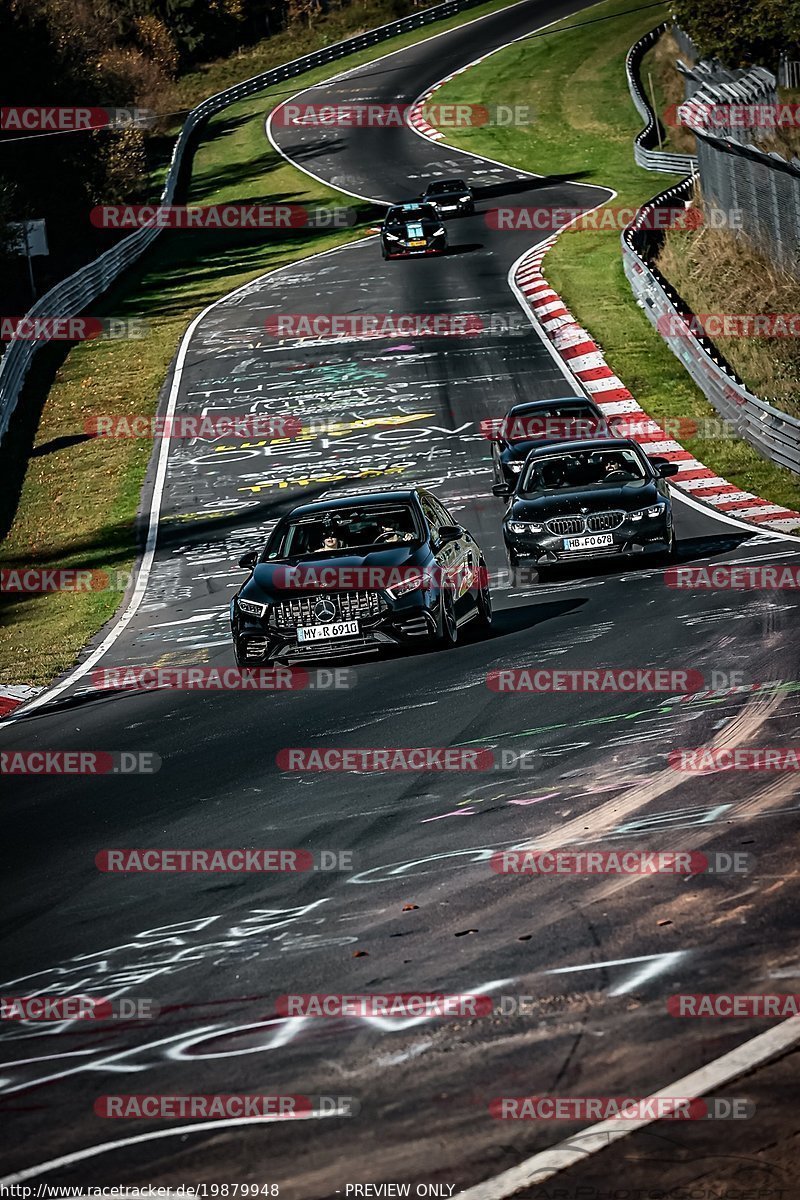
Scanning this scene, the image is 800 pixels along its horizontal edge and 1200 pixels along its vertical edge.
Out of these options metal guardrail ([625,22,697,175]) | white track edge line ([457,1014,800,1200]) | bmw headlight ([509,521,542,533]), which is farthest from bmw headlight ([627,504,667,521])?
metal guardrail ([625,22,697,175])

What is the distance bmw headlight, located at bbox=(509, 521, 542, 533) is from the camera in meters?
18.0

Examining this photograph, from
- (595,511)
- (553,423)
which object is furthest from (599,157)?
(595,511)

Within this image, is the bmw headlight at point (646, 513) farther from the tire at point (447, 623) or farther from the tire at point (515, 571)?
the tire at point (447, 623)

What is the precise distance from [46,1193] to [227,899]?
9.46ft

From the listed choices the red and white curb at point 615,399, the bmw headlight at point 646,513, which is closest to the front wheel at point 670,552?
the bmw headlight at point 646,513

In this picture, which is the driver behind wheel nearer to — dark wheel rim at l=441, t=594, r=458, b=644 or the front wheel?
dark wheel rim at l=441, t=594, r=458, b=644

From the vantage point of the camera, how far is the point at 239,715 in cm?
1296

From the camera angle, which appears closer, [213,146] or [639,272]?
[639,272]

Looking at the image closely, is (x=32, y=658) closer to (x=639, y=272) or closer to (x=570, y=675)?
(x=570, y=675)

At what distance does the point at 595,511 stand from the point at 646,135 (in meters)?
44.6

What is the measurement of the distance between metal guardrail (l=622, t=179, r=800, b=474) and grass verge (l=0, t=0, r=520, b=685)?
960 cm

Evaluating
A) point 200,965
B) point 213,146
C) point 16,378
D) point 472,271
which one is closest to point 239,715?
point 200,965

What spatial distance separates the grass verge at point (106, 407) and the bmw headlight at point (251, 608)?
13.0ft

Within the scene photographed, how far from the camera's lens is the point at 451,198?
173ft
